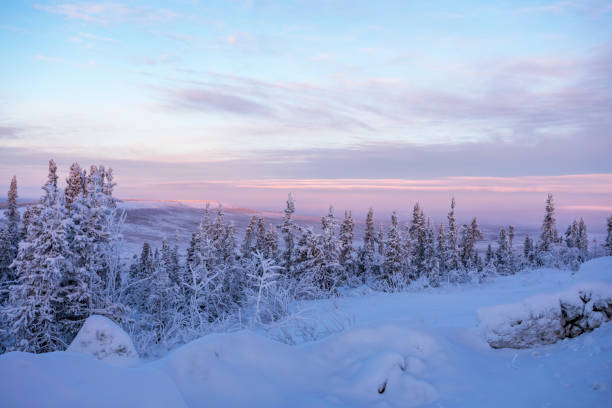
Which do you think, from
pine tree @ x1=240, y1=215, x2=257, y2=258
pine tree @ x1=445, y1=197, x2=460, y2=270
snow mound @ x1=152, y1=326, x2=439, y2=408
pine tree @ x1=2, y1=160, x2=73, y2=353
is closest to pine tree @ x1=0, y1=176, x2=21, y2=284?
pine tree @ x1=2, y1=160, x2=73, y2=353

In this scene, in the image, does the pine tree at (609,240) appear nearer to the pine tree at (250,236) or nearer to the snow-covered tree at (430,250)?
the snow-covered tree at (430,250)

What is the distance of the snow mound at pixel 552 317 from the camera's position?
18.1 ft

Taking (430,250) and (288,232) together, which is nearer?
(288,232)

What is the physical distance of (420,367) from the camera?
5270 mm

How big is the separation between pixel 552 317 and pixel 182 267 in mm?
33699

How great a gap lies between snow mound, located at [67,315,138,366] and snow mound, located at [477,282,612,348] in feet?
18.5

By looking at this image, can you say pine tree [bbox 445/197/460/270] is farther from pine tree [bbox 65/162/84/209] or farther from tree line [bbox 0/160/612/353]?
pine tree [bbox 65/162/84/209]

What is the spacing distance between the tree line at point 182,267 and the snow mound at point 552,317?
5750 mm

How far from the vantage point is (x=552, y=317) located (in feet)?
18.5

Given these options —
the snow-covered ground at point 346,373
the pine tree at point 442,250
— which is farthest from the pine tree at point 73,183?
the pine tree at point 442,250

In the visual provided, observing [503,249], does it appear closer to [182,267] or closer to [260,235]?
[260,235]

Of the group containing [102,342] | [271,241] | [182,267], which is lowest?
[182,267]

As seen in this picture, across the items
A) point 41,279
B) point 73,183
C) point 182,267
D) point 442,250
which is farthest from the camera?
point 442,250

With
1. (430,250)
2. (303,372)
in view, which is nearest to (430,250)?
(430,250)
